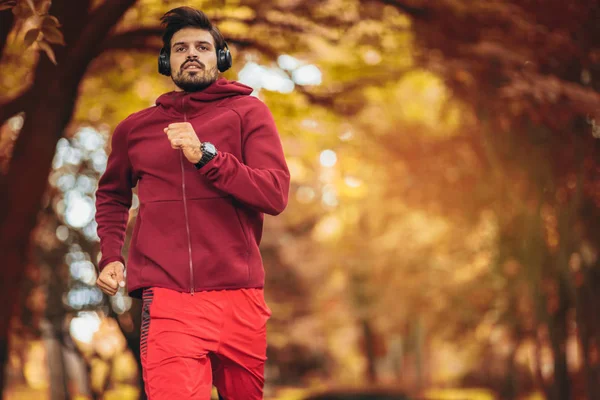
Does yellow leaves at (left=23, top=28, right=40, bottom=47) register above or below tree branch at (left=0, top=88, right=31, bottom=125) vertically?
above

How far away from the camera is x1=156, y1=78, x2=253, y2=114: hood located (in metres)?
3.43

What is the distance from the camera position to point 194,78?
341 cm

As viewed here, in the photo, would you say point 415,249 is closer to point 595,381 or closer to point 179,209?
point 595,381

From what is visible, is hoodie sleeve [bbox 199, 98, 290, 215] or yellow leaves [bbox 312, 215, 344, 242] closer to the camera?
hoodie sleeve [bbox 199, 98, 290, 215]

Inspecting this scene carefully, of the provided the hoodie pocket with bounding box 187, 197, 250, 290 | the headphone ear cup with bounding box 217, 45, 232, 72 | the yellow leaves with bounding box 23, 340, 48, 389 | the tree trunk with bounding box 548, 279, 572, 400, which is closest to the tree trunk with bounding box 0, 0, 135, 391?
the headphone ear cup with bounding box 217, 45, 232, 72

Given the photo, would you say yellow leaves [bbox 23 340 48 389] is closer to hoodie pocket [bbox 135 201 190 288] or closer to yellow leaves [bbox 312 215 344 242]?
yellow leaves [bbox 312 215 344 242]

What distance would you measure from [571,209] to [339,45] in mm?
3896

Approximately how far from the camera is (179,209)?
10.9ft

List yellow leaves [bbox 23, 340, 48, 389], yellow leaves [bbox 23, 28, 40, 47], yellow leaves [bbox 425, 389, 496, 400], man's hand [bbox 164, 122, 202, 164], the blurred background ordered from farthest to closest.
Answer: yellow leaves [bbox 23, 340, 48, 389], yellow leaves [bbox 425, 389, 496, 400], the blurred background, yellow leaves [bbox 23, 28, 40, 47], man's hand [bbox 164, 122, 202, 164]

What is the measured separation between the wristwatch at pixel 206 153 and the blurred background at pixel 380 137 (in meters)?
1.35

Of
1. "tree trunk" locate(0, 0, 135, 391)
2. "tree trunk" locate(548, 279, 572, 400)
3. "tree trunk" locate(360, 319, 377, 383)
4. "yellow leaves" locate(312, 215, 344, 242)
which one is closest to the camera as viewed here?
"tree trunk" locate(0, 0, 135, 391)

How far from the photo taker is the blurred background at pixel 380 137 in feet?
27.5

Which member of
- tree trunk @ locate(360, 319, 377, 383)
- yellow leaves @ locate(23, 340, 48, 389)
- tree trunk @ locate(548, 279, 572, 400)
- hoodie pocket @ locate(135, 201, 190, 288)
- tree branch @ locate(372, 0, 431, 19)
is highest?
hoodie pocket @ locate(135, 201, 190, 288)

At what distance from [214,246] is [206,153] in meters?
0.39
